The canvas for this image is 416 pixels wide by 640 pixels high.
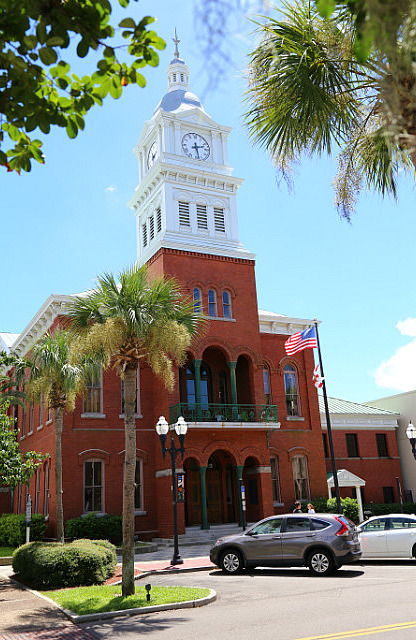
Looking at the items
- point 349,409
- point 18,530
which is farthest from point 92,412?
point 349,409

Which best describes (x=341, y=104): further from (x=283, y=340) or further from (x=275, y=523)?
(x=283, y=340)

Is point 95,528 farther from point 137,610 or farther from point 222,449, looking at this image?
point 137,610

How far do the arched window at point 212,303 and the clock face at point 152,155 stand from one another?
28.6 feet

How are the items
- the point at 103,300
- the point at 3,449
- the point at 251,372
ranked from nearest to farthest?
the point at 103,300 < the point at 3,449 < the point at 251,372

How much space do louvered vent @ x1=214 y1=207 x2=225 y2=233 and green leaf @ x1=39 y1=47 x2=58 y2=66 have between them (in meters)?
29.1

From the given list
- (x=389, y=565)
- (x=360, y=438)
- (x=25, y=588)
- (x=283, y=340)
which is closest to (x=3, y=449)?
(x=25, y=588)

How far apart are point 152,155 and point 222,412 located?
1532 cm

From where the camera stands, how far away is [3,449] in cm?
2077

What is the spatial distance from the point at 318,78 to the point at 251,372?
25266mm

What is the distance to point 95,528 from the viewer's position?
79.2 feet

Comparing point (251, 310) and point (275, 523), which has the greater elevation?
point (251, 310)

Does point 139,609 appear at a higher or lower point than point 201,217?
lower

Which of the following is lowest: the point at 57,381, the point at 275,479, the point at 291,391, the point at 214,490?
the point at 214,490

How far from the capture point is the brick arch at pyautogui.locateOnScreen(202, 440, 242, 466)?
27.3 m
